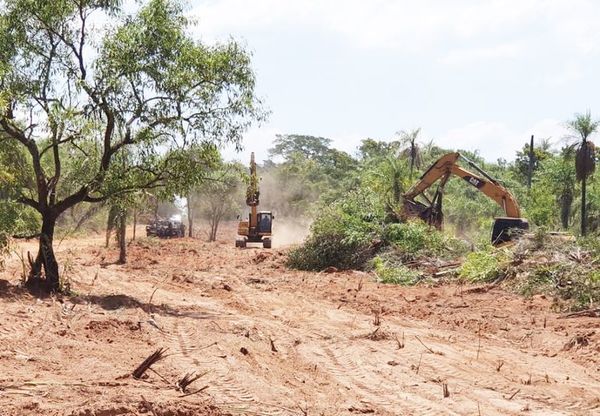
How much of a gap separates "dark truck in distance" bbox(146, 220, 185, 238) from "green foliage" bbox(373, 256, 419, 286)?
2521 cm

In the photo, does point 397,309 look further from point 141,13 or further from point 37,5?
point 37,5

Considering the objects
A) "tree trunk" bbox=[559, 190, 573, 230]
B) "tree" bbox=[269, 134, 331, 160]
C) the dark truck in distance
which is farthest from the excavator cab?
"tree" bbox=[269, 134, 331, 160]

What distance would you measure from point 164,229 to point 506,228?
26.5 m

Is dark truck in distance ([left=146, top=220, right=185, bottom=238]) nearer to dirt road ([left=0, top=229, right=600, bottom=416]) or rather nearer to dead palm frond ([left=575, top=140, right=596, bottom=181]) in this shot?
dead palm frond ([left=575, top=140, right=596, bottom=181])

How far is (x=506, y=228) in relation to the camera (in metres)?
22.8

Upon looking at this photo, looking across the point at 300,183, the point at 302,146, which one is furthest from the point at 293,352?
the point at 302,146

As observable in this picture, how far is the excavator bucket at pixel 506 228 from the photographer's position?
872 inches

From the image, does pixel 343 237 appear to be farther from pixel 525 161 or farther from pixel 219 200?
pixel 525 161

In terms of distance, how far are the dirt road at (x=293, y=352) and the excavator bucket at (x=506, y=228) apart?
4.95m

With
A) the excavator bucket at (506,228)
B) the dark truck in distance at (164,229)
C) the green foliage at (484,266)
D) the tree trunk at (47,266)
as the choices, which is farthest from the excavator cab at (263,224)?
the tree trunk at (47,266)

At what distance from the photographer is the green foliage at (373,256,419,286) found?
20312 millimetres

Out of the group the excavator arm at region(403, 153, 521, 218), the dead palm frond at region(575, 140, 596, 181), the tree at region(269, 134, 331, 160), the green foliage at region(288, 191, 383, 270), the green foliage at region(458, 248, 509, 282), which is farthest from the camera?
the tree at region(269, 134, 331, 160)

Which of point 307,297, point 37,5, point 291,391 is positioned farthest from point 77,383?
point 307,297

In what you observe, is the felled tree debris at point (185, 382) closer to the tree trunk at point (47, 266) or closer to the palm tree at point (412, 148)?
the tree trunk at point (47, 266)
